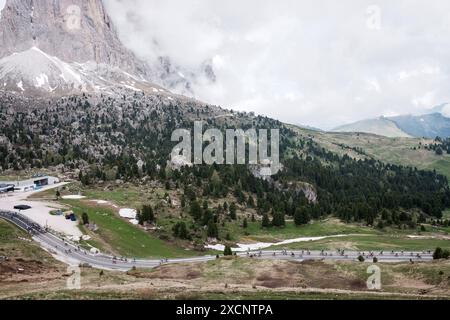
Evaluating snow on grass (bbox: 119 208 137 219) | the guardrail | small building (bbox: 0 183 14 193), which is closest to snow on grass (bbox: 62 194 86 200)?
snow on grass (bbox: 119 208 137 219)

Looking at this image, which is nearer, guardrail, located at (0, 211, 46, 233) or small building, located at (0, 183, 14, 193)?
guardrail, located at (0, 211, 46, 233)

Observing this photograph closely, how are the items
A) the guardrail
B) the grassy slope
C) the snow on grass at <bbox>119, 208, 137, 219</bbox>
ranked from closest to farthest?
the guardrail < the grassy slope < the snow on grass at <bbox>119, 208, 137, 219</bbox>

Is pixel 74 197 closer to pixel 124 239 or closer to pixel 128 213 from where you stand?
pixel 128 213

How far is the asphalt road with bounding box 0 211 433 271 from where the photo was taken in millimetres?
102000

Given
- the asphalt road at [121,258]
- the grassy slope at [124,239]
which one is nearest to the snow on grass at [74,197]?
the grassy slope at [124,239]

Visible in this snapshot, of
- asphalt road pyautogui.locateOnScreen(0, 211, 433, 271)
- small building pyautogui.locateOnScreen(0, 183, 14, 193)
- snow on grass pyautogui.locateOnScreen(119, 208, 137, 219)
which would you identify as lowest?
asphalt road pyautogui.locateOnScreen(0, 211, 433, 271)

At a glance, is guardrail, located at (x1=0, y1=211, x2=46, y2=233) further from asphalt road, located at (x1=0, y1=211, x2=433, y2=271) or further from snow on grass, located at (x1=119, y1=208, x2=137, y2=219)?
snow on grass, located at (x1=119, y1=208, x2=137, y2=219)

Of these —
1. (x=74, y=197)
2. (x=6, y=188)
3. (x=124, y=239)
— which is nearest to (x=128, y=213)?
(x=124, y=239)

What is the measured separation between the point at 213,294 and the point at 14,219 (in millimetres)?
96831

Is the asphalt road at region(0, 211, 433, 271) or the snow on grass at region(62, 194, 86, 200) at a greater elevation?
the snow on grass at region(62, 194, 86, 200)

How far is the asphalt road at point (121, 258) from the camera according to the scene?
335ft

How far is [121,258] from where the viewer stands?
10925 cm

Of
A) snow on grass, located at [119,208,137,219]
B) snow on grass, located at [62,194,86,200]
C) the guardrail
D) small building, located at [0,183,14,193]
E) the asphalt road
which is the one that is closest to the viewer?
the asphalt road
